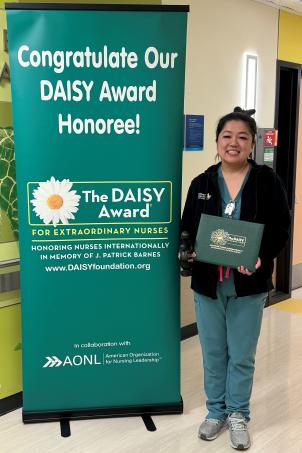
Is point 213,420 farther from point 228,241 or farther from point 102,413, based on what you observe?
point 228,241

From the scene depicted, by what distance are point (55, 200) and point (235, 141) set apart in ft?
3.01

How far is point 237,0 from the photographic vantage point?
3.84m

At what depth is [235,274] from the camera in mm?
2414

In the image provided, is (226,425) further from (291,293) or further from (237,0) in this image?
(237,0)

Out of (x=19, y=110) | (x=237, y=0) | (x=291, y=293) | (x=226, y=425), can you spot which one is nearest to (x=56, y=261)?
(x=19, y=110)

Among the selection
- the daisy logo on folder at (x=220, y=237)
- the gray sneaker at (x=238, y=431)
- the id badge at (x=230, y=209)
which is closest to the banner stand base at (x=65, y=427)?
the gray sneaker at (x=238, y=431)

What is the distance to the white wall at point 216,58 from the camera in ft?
11.8

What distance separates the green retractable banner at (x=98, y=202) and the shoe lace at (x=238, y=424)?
1.16 feet

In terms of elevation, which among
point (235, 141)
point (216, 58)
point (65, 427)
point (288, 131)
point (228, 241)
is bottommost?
point (65, 427)

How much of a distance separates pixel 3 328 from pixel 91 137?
1.16m

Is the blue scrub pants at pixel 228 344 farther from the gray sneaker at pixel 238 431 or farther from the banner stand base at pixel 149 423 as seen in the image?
the banner stand base at pixel 149 423

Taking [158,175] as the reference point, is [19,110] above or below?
Answer: above

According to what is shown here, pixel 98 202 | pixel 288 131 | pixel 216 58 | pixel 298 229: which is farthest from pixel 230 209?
pixel 298 229

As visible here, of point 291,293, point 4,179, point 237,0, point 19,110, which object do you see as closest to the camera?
point 19,110
